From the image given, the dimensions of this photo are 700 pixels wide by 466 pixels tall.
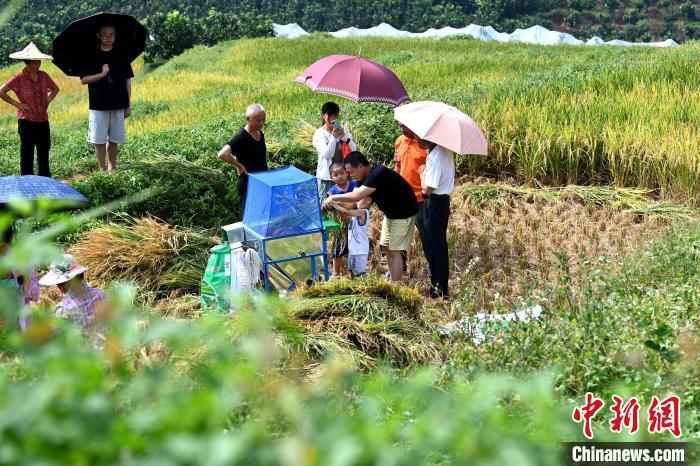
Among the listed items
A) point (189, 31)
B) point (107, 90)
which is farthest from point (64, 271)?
point (189, 31)

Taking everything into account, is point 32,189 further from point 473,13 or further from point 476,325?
point 473,13

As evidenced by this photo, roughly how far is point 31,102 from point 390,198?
3.92 meters

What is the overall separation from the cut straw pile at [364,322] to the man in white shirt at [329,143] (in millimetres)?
1947

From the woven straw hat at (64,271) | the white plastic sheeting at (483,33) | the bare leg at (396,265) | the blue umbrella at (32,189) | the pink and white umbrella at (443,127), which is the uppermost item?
the pink and white umbrella at (443,127)

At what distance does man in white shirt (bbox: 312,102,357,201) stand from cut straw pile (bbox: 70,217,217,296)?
3.99 feet

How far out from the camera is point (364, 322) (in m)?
5.61

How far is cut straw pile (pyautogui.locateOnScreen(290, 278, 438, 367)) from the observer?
5.34m

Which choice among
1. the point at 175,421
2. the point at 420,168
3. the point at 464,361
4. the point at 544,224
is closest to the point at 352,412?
the point at 464,361

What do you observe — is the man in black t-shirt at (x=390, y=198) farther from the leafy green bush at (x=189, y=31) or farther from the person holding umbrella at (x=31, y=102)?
the leafy green bush at (x=189, y=31)

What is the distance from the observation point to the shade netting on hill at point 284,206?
21.1 ft

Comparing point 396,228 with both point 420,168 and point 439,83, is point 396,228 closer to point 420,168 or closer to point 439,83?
point 420,168

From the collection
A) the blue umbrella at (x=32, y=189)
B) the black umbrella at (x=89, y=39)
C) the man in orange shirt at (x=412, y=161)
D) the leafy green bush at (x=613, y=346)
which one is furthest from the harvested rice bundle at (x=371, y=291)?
the black umbrella at (x=89, y=39)

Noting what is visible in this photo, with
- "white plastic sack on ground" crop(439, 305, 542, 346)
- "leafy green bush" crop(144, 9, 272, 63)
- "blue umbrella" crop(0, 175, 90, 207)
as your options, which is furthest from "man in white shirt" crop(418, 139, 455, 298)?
"leafy green bush" crop(144, 9, 272, 63)

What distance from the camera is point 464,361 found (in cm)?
479
